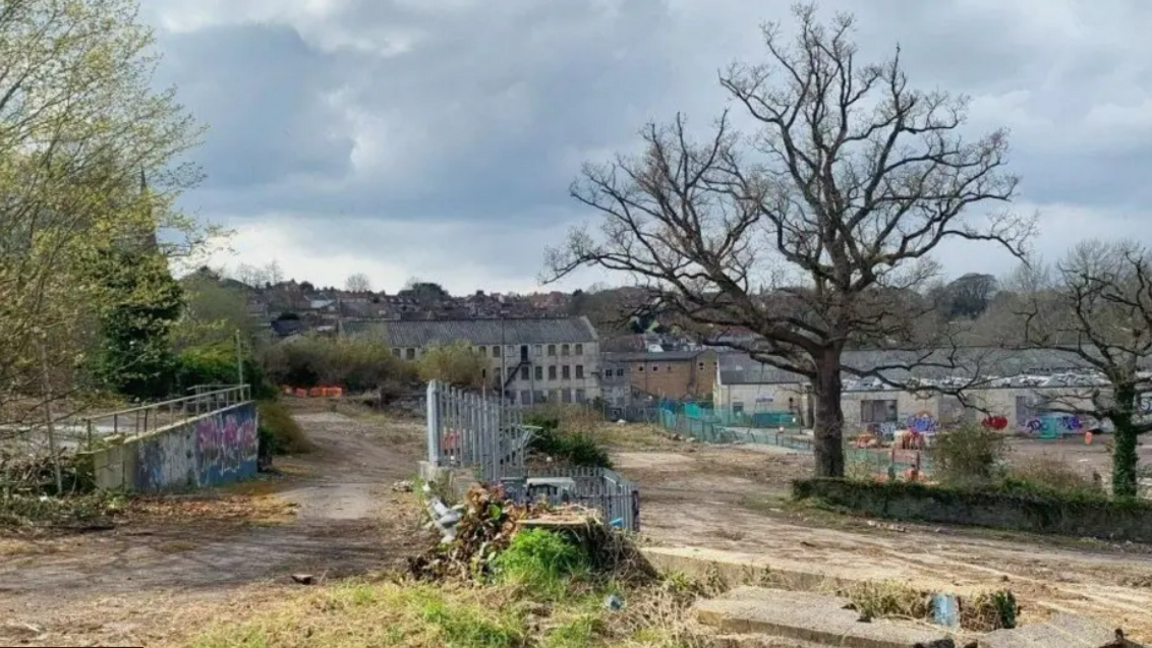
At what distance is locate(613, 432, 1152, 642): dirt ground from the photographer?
9.09m

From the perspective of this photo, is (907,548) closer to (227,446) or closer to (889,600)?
(889,600)

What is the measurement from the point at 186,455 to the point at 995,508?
18.2 m

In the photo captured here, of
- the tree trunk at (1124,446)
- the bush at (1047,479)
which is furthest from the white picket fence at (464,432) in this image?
the tree trunk at (1124,446)

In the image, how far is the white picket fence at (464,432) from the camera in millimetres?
14211

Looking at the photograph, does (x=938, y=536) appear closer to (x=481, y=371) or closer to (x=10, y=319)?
(x=10, y=319)

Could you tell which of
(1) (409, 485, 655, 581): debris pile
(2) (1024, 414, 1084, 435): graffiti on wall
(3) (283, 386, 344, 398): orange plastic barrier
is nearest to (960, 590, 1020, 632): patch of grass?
(1) (409, 485, 655, 581): debris pile

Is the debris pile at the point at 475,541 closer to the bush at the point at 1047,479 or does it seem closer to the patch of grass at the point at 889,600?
the patch of grass at the point at 889,600

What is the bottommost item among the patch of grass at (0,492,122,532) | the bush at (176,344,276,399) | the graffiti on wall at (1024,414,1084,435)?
the graffiti on wall at (1024,414,1084,435)

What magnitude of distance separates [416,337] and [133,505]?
250ft

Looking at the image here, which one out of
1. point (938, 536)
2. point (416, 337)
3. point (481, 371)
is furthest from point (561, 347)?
point (938, 536)

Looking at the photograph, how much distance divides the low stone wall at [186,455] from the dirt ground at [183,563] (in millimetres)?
2368

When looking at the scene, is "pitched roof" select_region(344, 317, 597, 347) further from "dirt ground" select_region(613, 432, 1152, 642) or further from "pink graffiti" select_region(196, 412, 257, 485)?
"pink graffiti" select_region(196, 412, 257, 485)

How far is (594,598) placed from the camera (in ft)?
23.0

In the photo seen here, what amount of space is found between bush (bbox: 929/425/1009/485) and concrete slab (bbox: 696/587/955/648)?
23.5 meters
